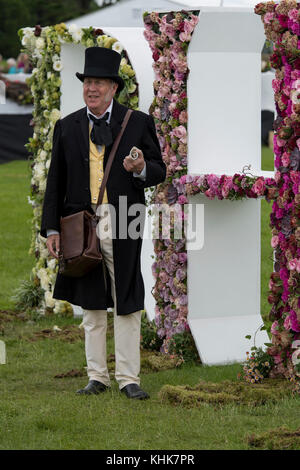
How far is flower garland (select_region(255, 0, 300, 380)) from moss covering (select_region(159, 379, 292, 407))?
0.18 metres

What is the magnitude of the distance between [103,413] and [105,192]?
1.25m

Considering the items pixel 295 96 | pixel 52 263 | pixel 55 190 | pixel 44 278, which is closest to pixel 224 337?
pixel 55 190

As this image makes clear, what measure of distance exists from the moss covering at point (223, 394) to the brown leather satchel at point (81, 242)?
2.73ft

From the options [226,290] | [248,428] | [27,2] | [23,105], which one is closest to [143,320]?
[226,290]

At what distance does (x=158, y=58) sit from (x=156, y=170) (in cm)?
151

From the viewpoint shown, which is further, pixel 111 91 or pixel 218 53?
pixel 218 53

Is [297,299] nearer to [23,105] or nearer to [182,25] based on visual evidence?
[182,25]

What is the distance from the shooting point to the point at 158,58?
22.5 feet

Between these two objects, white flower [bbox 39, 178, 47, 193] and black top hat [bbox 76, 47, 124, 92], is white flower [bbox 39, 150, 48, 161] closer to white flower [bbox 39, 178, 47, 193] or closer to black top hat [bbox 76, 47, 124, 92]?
white flower [bbox 39, 178, 47, 193]

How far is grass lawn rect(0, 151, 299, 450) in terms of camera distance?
4746 millimetres

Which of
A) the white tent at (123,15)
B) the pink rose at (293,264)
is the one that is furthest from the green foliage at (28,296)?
the white tent at (123,15)

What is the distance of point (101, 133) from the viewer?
5.65 meters

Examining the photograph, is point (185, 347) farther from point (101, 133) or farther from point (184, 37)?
point (184, 37)

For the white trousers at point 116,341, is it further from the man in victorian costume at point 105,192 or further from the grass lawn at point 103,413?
the grass lawn at point 103,413
